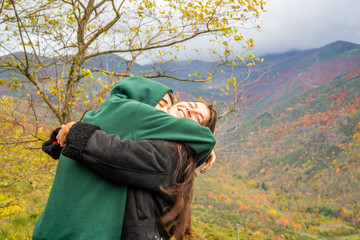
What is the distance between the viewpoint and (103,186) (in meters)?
1.31

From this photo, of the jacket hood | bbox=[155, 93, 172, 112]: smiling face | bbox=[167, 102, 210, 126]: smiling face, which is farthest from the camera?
bbox=[167, 102, 210, 126]: smiling face

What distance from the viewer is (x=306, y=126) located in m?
121

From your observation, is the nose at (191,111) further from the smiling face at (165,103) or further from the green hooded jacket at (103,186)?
the green hooded jacket at (103,186)

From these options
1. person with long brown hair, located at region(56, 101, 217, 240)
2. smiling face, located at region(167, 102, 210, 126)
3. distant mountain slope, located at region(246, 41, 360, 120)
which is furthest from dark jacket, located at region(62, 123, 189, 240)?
distant mountain slope, located at region(246, 41, 360, 120)

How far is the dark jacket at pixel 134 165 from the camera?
1222 millimetres

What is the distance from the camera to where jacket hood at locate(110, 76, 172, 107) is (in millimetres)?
1606

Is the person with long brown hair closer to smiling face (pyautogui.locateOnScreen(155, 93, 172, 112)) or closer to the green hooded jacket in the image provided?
the green hooded jacket

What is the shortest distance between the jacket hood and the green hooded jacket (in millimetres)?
104

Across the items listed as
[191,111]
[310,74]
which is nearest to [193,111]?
[191,111]

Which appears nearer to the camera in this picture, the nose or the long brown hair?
the long brown hair

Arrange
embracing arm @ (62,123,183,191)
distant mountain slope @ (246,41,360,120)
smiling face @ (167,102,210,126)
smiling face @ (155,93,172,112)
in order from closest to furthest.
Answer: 1. embracing arm @ (62,123,183,191)
2. smiling face @ (155,93,172,112)
3. smiling face @ (167,102,210,126)
4. distant mountain slope @ (246,41,360,120)

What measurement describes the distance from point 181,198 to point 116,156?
523mm

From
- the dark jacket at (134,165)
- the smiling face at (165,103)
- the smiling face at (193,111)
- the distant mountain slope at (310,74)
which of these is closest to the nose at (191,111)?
the smiling face at (193,111)

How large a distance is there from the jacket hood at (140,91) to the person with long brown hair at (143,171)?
13.9 inches
